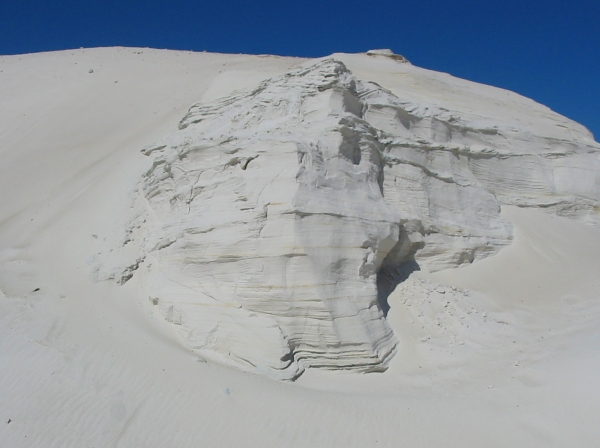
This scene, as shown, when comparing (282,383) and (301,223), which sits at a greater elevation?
(301,223)

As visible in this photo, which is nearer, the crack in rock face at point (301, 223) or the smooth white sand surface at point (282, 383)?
the smooth white sand surface at point (282, 383)

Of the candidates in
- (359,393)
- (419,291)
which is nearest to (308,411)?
(359,393)

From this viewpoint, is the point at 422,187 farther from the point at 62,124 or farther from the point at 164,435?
the point at 62,124

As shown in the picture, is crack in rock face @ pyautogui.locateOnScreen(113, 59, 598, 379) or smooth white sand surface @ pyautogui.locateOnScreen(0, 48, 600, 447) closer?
smooth white sand surface @ pyautogui.locateOnScreen(0, 48, 600, 447)

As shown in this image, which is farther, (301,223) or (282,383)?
(301,223)
